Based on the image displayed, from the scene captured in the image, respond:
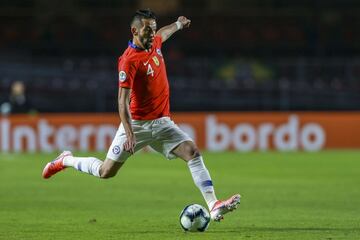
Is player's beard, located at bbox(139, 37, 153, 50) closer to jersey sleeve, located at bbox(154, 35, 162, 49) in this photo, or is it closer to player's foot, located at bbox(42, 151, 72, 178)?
jersey sleeve, located at bbox(154, 35, 162, 49)

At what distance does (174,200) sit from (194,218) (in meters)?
4.28

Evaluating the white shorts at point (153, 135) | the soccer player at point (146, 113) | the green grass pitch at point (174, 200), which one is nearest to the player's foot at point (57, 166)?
the green grass pitch at point (174, 200)

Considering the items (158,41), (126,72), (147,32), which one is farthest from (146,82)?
(158,41)

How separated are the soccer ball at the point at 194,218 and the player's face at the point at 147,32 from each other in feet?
6.22

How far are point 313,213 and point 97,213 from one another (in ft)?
9.31

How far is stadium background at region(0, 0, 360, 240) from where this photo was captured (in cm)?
1159

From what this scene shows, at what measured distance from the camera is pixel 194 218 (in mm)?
9648

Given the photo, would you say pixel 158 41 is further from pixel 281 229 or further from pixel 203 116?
pixel 203 116

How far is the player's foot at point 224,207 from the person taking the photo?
9.55m

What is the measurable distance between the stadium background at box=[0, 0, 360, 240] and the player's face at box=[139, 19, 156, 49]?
2.10 meters

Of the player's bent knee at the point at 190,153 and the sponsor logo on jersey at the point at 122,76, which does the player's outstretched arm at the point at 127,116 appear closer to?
the sponsor logo on jersey at the point at 122,76

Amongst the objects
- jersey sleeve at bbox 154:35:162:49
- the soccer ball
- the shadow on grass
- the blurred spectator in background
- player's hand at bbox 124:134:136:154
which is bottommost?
the blurred spectator in background

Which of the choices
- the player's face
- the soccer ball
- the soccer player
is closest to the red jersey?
the soccer player

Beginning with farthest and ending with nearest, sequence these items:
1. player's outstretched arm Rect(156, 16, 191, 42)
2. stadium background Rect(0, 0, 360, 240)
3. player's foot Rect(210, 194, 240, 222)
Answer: stadium background Rect(0, 0, 360, 240) → player's outstretched arm Rect(156, 16, 191, 42) → player's foot Rect(210, 194, 240, 222)
